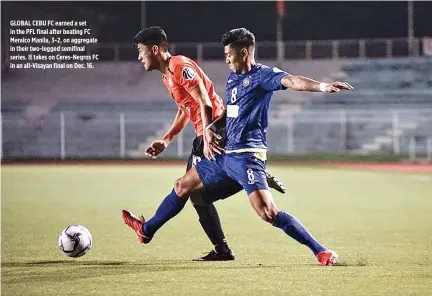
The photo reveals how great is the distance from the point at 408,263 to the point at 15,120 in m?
30.8

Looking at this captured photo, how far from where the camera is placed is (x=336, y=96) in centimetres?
3828

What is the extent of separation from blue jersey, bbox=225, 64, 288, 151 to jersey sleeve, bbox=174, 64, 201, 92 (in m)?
0.39

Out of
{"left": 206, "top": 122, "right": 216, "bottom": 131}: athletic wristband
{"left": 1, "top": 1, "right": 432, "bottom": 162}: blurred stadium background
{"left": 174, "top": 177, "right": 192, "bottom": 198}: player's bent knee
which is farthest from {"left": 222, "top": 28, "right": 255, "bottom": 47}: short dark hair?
{"left": 1, "top": 1, "right": 432, "bottom": 162}: blurred stadium background

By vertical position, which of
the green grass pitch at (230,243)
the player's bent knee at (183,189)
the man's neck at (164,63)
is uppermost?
the man's neck at (164,63)

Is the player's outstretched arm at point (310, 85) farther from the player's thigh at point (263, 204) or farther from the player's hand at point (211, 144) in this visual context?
the player's thigh at point (263, 204)

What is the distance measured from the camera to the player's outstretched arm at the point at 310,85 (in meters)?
7.03

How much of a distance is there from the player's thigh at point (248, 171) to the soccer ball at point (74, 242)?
1.60m

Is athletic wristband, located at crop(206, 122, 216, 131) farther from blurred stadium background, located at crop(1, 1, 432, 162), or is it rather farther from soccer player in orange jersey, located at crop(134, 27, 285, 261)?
blurred stadium background, located at crop(1, 1, 432, 162)

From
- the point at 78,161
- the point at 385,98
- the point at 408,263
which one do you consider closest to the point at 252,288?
the point at 408,263

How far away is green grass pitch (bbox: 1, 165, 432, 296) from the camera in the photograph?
6945 mm

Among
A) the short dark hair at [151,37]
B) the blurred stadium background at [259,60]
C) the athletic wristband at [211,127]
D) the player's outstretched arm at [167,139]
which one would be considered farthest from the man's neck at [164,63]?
the blurred stadium background at [259,60]

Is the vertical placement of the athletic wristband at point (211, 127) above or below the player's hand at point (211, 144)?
above

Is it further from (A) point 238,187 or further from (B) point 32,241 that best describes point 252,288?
(B) point 32,241

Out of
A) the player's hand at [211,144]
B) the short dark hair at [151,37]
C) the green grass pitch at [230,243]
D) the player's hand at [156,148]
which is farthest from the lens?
the player's hand at [156,148]
